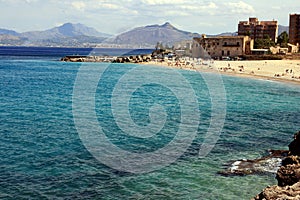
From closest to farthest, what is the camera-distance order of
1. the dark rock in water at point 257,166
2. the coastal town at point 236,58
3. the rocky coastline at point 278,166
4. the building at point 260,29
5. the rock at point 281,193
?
the rock at point 281,193, the rocky coastline at point 278,166, the dark rock in water at point 257,166, the coastal town at point 236,58, the building at point 260,29

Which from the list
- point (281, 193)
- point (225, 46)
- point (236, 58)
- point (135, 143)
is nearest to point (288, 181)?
point (281, 193)

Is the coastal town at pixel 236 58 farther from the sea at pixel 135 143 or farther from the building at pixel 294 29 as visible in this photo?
the sea at pixel 135 143

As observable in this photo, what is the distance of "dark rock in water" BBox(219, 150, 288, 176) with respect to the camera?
17.0 m

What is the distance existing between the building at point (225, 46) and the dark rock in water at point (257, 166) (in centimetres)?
8166

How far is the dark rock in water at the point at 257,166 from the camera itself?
1698cm

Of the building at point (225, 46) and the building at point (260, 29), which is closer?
the building at point (225, 46)

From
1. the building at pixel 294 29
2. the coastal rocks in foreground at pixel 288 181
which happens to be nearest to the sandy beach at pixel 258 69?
the coastal rocks in foreground at pixel 288 181

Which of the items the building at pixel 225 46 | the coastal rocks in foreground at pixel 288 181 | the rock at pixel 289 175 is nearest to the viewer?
the coastal rocks in foreground at pixel 288 181

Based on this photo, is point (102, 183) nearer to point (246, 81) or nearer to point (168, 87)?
point (168, 87)

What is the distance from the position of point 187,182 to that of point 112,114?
584 inches

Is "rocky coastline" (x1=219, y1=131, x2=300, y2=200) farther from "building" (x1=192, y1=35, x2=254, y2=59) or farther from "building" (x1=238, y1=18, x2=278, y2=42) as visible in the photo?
"building" (x1=238, y1=18, x2=278, y2=42)

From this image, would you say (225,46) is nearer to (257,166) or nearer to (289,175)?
(257,166)

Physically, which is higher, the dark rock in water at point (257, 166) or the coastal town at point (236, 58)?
the coastal town at point (236, 58)

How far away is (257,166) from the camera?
17.8 metres
